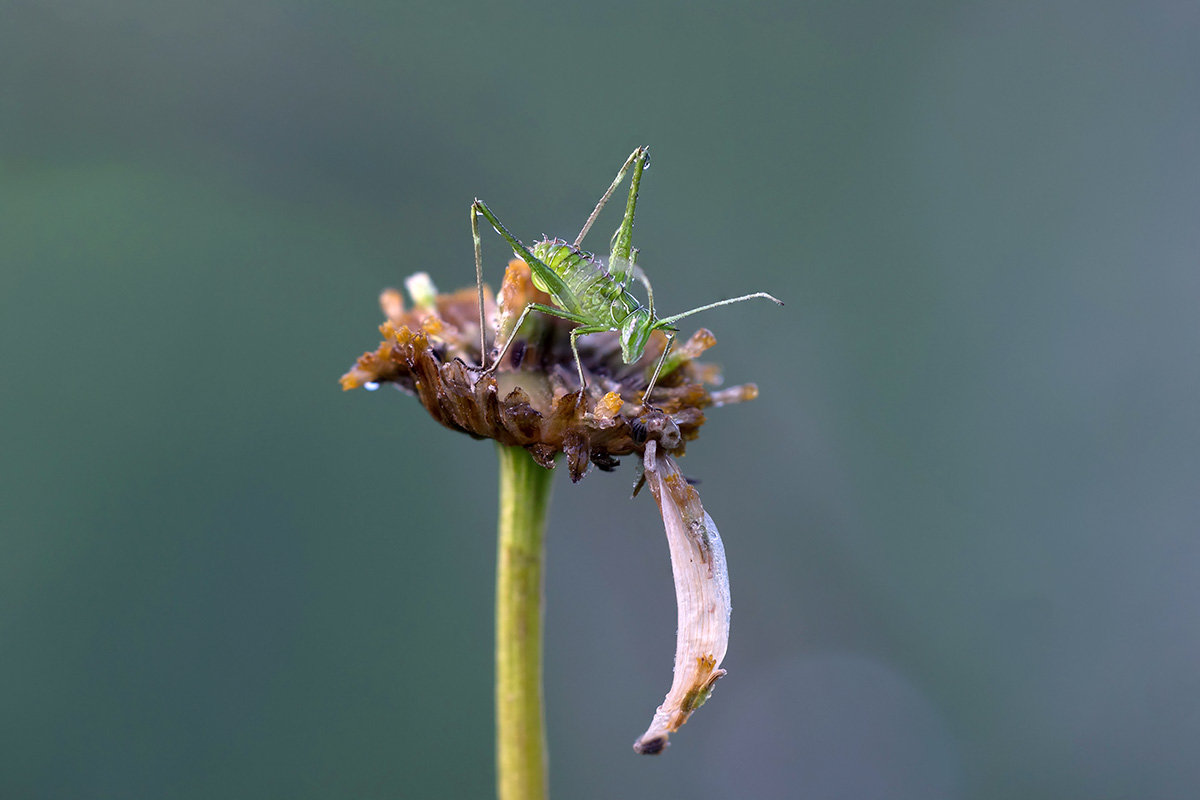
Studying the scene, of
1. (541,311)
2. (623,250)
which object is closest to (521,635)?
(541,311)

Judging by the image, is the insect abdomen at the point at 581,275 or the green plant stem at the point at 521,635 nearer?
the green plant stem at the point at 521,635

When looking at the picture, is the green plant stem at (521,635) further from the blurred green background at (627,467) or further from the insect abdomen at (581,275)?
the blurred green background at (627,467)

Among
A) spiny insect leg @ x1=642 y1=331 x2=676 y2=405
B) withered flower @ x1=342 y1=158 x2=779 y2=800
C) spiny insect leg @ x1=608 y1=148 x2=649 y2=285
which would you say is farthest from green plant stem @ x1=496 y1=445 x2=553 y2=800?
spiny insect leg @ x1=608 y1=148 x2=649 y2=285

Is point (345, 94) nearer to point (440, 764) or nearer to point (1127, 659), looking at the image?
point (440, 764)

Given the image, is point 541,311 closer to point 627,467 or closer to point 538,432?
point 538,432

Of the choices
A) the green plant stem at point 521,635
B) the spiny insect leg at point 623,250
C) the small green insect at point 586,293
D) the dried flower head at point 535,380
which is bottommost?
the green plant stem at point 521,635

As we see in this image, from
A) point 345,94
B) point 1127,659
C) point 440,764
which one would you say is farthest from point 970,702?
point 345,94

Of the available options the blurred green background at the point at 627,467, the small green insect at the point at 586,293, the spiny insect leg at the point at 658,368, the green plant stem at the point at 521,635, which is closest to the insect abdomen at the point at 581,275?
the small green insect at the point at 586,293
